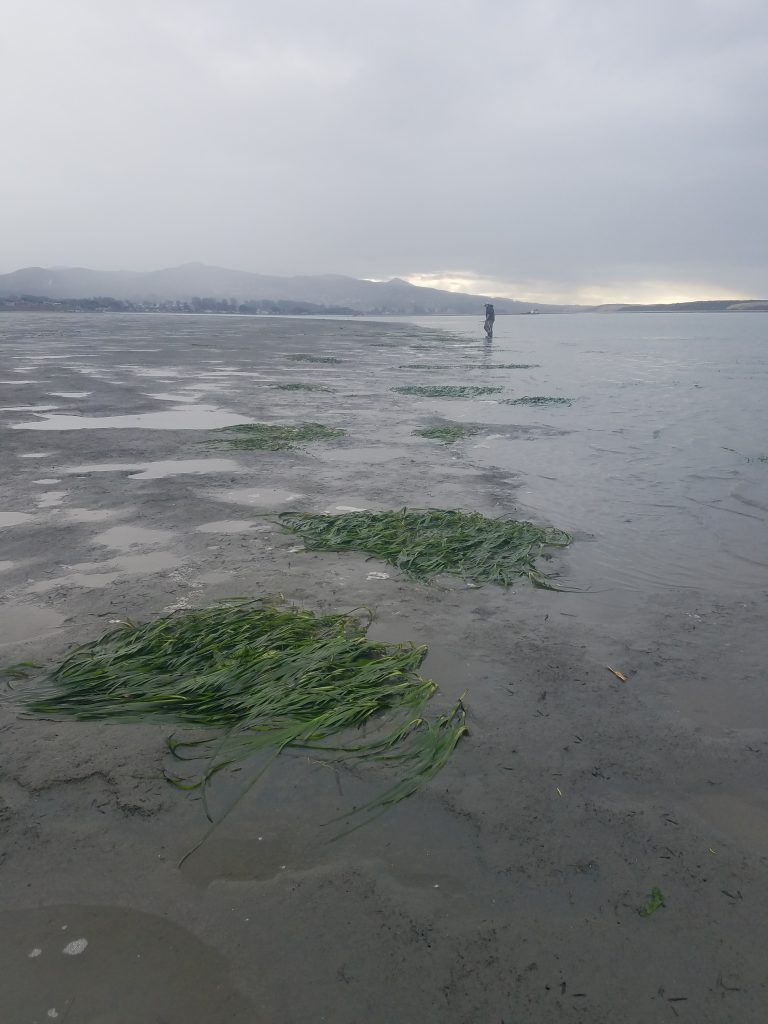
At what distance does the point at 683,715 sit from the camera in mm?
3230

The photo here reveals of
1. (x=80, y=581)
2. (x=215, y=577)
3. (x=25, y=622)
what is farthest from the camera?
(x=215, y=577)

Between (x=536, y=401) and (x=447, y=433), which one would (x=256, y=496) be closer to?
(x=447, y=433)

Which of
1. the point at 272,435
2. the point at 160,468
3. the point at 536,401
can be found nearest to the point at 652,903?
the point at 160,468

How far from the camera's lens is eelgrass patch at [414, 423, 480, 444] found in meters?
10.6

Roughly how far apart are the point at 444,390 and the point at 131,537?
12222 mm

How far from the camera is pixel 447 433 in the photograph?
1080 cm

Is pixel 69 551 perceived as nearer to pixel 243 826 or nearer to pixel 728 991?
pixel 243 826

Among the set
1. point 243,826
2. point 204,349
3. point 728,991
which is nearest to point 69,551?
point 243,826

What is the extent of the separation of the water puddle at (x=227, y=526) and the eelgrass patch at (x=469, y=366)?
59.2ft

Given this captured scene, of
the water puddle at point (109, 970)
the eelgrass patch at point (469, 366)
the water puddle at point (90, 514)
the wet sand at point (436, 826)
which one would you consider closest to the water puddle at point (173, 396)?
the water puddle at point (90, 514)

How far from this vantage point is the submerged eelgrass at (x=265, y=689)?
298cm

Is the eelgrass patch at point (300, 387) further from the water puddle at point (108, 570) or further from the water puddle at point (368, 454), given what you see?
the water puddle at point (108, 570)

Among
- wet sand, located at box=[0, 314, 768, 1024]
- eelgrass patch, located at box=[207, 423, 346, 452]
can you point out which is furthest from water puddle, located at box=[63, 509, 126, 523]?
eelgrass patch, located at box=[207, 423, 346, 452]

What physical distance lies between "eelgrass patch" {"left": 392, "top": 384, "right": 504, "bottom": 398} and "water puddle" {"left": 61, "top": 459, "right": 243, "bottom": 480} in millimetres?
8325
